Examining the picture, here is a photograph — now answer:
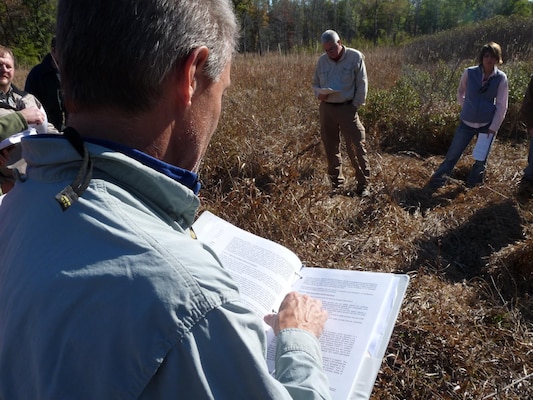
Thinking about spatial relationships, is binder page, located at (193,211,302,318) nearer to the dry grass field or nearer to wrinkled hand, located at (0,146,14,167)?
the dry grass field

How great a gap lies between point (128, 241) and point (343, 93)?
14.4ft

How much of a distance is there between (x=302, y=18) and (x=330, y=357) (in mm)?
41796

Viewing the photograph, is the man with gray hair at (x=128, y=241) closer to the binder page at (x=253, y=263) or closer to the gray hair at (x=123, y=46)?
the gray hair at (x=123, y=46)

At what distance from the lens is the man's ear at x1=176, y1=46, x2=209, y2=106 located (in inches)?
32.2

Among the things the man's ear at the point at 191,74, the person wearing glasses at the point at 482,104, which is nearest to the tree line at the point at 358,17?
the person wearing glasses at the point at 482,104

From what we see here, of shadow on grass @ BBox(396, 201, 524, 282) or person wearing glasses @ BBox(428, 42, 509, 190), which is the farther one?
person wearing glasses @ BBox(428, 42, 509, 190)

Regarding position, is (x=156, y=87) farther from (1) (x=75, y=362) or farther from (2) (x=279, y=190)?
(2) (x=279, y=190)

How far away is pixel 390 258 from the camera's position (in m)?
3.27

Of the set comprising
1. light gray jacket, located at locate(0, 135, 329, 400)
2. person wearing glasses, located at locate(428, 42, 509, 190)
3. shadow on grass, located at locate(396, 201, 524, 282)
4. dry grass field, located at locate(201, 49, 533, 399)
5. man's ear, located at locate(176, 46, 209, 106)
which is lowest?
shadow on grass, located at locate(396, 201, 524, 282)

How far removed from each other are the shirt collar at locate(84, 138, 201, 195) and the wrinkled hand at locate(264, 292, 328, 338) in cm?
42

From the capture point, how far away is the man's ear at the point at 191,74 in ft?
2.68

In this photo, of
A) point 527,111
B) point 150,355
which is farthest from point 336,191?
point 150,355

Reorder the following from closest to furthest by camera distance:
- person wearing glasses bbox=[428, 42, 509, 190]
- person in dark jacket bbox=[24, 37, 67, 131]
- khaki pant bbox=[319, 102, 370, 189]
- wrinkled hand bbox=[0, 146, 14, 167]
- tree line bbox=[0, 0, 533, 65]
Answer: wrinkled hand bbox=[0, 146, 14, 167] < person in dark jacket bbox=[24, 37, 67, 131] < person wearing glasses bbox=[428, 42, 509, 190] < khaki pant bbox=[319, 102, 370, 189] < tree line bbox=[0, 0, 533, 65]

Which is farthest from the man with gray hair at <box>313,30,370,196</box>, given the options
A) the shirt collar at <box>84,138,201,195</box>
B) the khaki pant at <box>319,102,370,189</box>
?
the shirt collar at <box>84,138,201,195</box>
